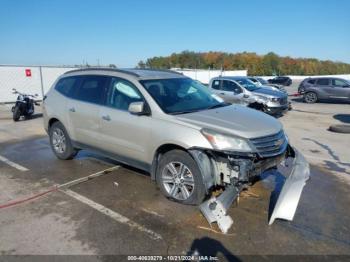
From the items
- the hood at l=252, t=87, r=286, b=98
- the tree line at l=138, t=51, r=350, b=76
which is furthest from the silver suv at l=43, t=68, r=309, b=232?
the tree line at l=138, t=51, r=350, b=76

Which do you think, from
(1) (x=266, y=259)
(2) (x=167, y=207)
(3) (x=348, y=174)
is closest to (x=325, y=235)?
(1) (x=266, y=259)

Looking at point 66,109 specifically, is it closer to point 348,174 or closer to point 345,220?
point 345,220

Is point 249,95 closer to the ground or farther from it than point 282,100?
farther from it

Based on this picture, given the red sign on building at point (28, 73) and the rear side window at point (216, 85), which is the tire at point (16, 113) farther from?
the red sign on building at point (28, 73)

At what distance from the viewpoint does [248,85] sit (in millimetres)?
13750

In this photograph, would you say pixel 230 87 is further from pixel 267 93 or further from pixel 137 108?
pixel 137 108

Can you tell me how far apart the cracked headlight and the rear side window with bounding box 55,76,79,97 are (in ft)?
11.1

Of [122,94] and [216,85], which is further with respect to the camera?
[216,85]

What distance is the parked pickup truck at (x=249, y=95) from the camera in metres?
12.7

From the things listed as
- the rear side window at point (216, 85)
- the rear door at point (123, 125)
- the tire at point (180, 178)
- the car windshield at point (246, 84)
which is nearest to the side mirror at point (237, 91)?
the car windshield at point (246, 84)

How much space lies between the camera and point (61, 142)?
6.54 meters

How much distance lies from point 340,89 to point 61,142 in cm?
1791

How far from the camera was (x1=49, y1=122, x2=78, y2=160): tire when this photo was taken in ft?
20.9

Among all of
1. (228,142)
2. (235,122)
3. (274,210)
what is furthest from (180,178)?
(274,210)
